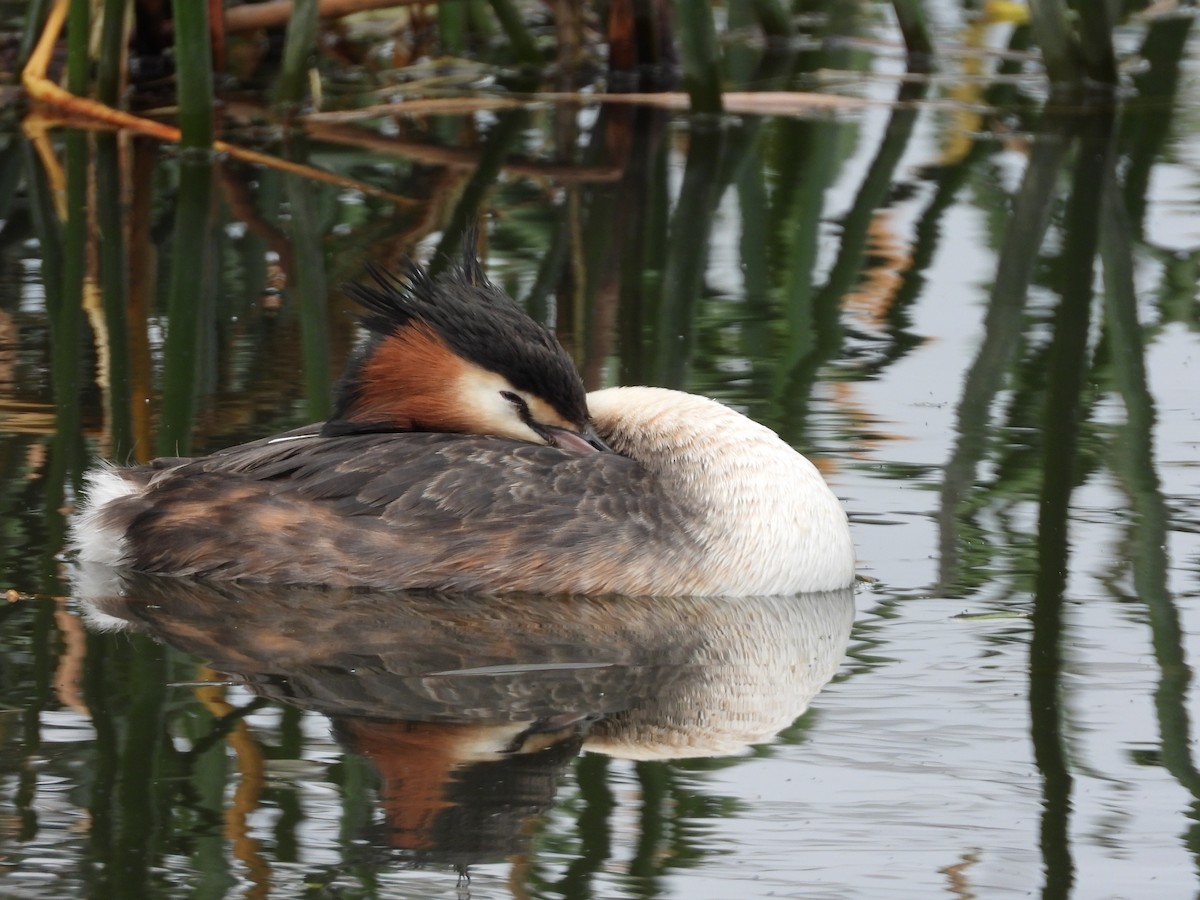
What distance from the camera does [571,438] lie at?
618 centimetres

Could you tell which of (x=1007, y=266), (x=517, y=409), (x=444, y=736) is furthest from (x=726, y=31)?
(x=444, y=736)

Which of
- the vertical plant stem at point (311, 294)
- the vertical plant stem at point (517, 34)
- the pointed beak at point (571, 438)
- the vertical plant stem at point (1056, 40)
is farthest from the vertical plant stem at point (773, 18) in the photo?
the pointed beak at point (571, 438)

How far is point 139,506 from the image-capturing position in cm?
608

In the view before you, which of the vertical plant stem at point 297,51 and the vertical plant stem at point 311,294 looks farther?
the vertical plant stem at point 297,51

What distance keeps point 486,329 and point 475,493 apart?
1.50 feet

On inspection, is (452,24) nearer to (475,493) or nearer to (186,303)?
(186,303)

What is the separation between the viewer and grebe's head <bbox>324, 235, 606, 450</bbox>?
19.7 feet

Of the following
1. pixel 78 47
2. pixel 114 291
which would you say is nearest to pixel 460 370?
pixel 114 291

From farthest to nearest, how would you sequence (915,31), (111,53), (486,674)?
1. (915,31)
2. (111,53)
3. (486,674)

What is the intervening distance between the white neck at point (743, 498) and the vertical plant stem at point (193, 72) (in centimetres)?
445

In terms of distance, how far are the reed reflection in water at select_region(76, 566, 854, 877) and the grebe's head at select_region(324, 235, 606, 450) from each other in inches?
21.9

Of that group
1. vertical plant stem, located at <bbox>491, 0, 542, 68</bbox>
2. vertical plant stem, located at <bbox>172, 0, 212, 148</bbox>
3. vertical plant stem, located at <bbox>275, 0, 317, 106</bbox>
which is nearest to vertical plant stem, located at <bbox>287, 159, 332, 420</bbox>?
vertical plant stem, located at <bbox>172, 0, 212, 148</bbox>

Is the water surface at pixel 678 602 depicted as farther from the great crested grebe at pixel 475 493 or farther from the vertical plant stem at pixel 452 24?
the vertical plant stem at pixel 452 24

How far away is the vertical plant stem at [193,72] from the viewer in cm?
983
